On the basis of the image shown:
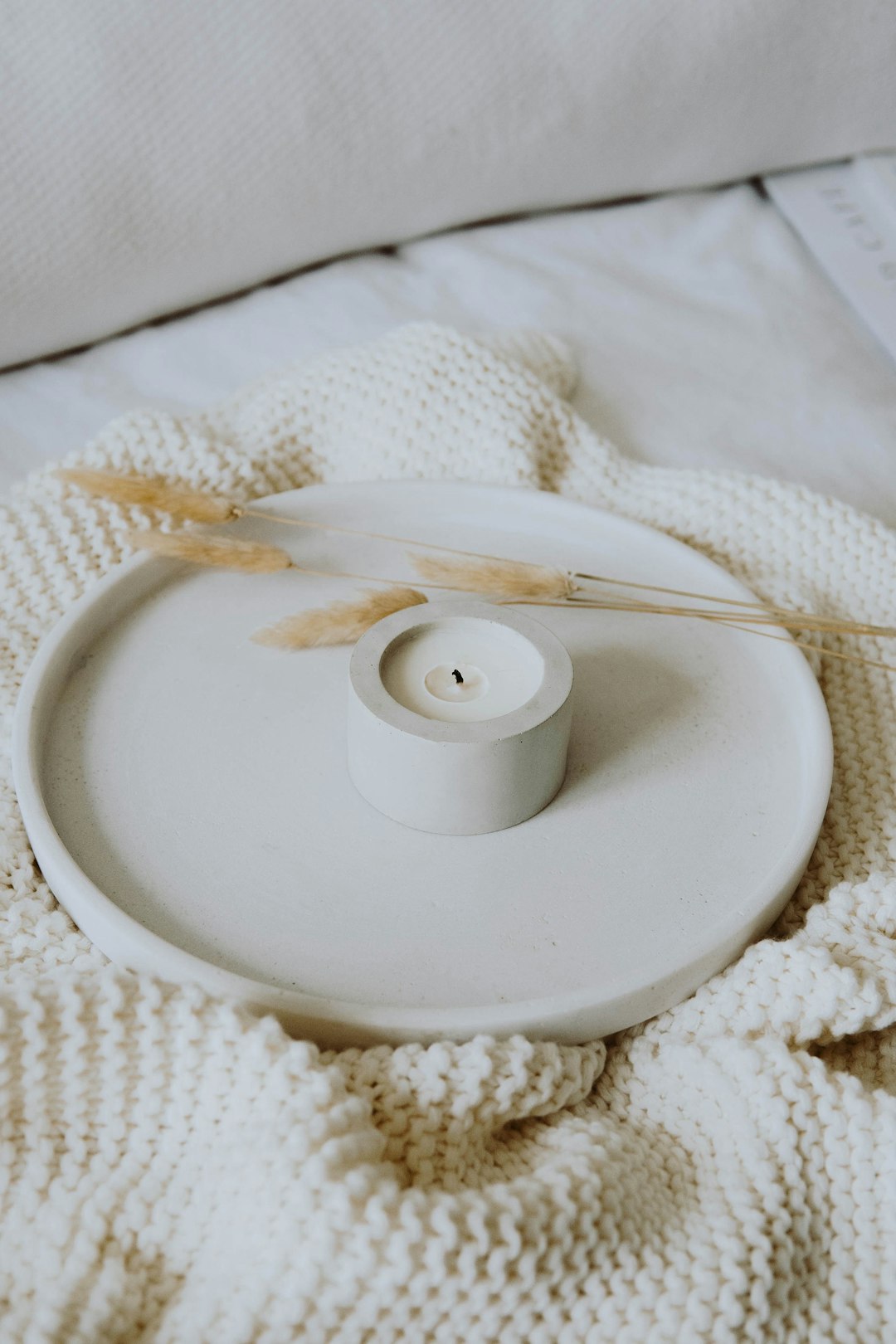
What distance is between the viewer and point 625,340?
3.72ft

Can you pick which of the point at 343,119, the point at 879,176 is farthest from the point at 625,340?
the point at 879,176

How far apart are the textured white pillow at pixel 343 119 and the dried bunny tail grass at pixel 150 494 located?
42cm

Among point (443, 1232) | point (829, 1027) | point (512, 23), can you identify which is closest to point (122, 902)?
point (443, 1232)

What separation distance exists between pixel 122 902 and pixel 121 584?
0.77ft

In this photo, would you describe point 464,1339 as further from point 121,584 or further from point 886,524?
point 886,524

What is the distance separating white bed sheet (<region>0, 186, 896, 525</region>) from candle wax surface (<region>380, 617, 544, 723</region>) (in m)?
0.42

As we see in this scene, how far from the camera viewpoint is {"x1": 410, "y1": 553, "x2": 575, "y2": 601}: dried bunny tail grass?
69cm

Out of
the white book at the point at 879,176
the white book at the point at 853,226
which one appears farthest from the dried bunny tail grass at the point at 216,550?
the white book at the point at 879,176

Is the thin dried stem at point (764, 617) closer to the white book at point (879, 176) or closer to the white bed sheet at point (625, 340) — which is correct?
the white bed sheet at point (625, 340)

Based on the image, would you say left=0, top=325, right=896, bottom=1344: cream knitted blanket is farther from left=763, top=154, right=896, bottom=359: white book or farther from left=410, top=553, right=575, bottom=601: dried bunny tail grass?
left=763, top=154, right=896, bottom=359: white book

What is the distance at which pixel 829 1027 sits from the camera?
570mm

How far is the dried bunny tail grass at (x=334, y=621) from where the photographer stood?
0.70m

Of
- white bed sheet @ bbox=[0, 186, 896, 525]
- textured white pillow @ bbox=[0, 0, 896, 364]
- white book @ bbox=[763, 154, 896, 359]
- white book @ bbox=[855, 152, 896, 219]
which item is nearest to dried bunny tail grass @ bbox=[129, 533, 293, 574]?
white bed sheet @ bbox=[0, 186, 896, 525]

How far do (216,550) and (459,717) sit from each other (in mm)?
193
